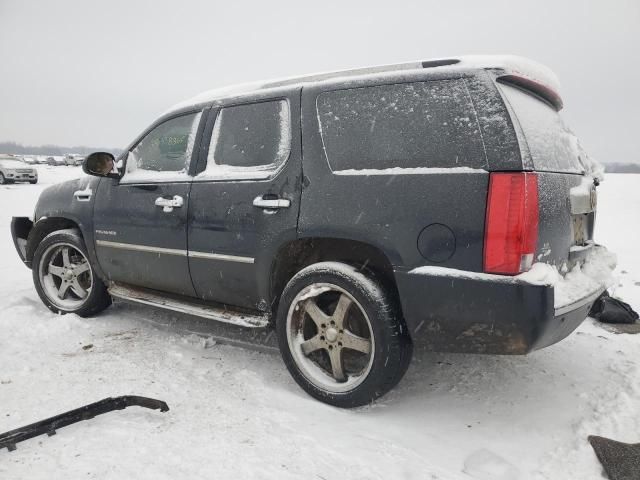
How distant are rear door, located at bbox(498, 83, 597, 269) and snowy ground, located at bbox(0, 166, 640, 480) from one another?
2.98 feet

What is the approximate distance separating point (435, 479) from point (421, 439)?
36 cm

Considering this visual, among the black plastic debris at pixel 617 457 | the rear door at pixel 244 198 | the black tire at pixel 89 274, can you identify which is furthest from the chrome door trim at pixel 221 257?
the black plastic debris at pixel 617 457

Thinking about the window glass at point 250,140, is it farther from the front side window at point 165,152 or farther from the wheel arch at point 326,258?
the wheel arch at point 326,258

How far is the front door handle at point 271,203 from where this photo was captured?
2758mm

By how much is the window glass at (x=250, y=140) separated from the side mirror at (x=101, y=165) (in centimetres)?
101

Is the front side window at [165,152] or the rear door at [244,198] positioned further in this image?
the front side window at [165,152]

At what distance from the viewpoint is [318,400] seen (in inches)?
107

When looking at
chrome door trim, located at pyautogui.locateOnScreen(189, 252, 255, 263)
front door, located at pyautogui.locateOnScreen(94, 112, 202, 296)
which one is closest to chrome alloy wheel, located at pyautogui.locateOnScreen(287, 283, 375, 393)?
chrome door trim, located at pyautogui.locateOnScreen(189, 252, 255, 263)

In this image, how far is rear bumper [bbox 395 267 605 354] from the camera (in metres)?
2.10

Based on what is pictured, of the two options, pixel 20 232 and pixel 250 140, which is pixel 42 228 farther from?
pixel 250 140

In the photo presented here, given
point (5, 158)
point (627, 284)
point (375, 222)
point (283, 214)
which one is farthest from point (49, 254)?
point (5, 158)

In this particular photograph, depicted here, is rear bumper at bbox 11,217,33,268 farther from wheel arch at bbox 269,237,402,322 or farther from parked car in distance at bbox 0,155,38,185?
parked car in distance at bbox 0,155,38,185

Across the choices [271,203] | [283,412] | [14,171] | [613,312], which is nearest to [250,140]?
[271,203]

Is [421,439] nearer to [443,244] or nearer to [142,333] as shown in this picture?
[443,244]
